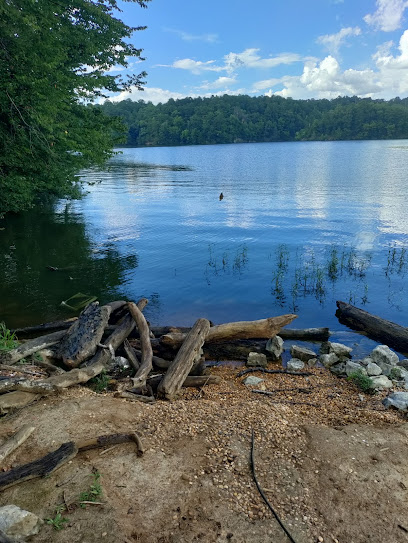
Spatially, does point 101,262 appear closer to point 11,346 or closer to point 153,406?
point 11,346

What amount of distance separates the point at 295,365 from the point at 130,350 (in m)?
4.91

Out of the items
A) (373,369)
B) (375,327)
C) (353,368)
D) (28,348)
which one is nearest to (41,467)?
(28,348)

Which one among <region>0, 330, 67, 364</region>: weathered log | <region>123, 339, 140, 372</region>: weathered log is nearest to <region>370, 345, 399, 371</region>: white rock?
<region>123, 339, 140, 372</region>: weathered log

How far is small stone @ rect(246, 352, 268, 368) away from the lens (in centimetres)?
1202

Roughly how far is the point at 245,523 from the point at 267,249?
21.0m

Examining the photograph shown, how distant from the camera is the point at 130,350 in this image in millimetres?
11062

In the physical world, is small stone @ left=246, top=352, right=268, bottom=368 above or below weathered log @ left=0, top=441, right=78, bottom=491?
below

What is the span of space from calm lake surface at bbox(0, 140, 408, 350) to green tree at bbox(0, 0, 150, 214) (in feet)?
15.8

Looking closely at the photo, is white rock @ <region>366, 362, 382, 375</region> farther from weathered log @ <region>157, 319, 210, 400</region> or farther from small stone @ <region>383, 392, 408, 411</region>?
weathered log @ <region>157, 319, 210, 400</region>

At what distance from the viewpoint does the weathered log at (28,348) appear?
9.51 meters

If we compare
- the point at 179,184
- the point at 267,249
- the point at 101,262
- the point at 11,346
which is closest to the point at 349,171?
the point at 179,184

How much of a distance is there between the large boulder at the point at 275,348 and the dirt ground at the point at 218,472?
3.64 meters

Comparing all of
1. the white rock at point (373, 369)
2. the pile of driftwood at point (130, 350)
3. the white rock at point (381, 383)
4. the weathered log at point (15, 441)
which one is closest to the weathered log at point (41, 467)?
the weathered log at point (15, 441)

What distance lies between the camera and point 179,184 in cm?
5897
